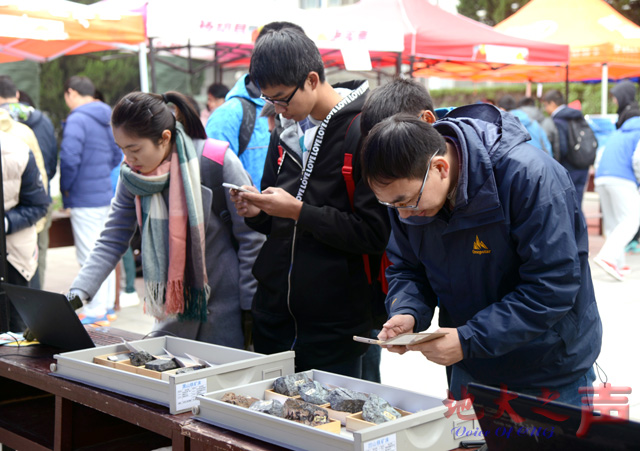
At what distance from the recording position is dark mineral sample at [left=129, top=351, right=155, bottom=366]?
2.19 m

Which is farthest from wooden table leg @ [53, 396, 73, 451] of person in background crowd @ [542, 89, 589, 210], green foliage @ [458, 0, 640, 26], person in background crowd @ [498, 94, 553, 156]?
green foliage @ [458, 0, 640, 26]

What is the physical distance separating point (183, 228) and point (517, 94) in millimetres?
18175

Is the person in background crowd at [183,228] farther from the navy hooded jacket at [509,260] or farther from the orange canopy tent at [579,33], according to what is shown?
the orange canopy tent at [579,33]

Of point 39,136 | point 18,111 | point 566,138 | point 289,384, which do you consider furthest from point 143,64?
point 289,384

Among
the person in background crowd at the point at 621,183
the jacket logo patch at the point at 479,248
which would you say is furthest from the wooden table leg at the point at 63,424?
the person in background crowd at the point at 621,183

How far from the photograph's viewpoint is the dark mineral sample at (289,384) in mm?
1879

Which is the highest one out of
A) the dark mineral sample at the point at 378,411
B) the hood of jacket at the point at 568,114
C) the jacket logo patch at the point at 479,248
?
the jacket logo patch at the point at 479,248

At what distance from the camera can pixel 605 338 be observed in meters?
4.96

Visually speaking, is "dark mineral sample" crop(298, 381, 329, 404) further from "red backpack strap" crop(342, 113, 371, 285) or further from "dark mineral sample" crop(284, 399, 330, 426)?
"red backpack strap" crop(342, 113, 371, 285)

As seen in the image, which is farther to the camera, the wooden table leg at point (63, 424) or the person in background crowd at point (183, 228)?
the person in background crowd at point (183, 228)

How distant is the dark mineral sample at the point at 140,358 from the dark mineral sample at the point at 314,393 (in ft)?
1.87

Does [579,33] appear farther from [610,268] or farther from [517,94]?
[517,94]

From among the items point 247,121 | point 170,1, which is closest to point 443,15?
point 170,1

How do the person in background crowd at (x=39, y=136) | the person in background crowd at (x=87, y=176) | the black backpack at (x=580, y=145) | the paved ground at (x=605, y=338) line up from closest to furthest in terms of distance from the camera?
1. the paved ground at (x=605, y=338)
2. the person in background crowd at (x=39, y=136)
3. the person in background crowd at (x=87, y=176)
4. the black backpack at (x=580, y=145)
